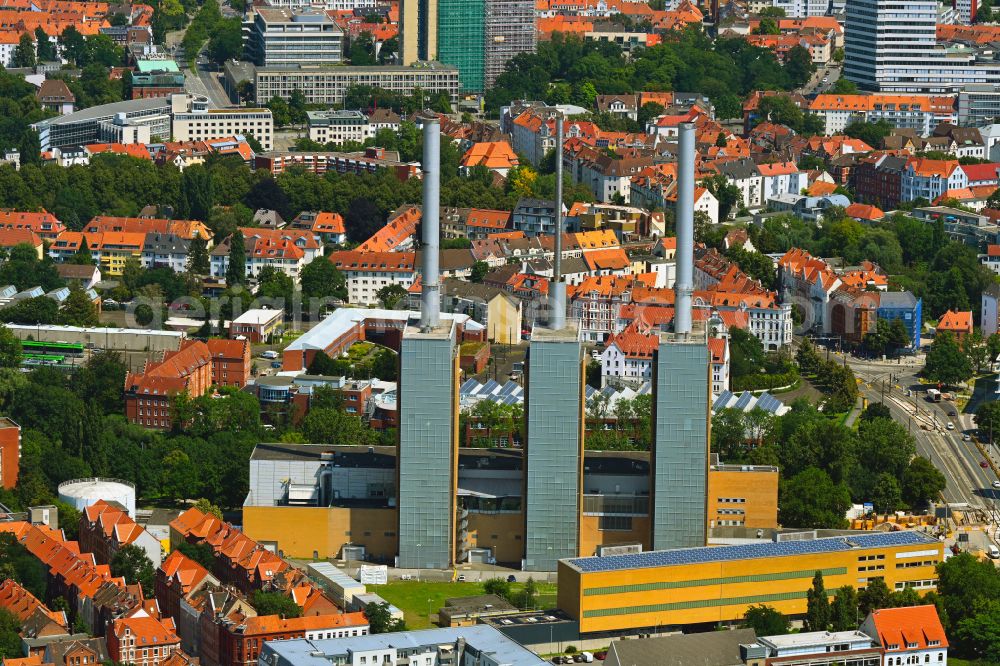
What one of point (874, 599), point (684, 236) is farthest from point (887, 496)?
point (684, 236)

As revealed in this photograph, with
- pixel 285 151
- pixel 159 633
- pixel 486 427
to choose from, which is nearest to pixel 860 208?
pixel 285 151

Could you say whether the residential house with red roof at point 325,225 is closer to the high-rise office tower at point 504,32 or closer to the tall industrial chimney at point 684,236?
the high-rise office tower at point 504,32

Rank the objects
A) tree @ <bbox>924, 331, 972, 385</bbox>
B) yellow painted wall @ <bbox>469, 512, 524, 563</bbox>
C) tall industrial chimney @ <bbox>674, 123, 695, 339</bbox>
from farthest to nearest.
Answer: tree @ <bbox>924, 331, 972, 385</bbox> < yellow painted wall @ <bbox>469, 512, 524, 563</bbox> < tall industrial chimney @ <bbox>674, 123, 695, 339</bbox>

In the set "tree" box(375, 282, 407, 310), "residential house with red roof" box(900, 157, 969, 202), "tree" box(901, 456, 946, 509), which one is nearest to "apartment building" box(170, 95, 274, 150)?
"tree" box(375, 282, 407, 310)

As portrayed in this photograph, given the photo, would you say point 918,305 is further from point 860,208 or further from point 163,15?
point 163,15

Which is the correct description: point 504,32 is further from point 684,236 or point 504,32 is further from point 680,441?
point 680,441

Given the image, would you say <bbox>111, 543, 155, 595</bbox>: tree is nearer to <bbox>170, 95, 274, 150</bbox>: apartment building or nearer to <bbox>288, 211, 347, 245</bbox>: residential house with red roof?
<bbox>288, 211, 347, 245</bbox>: residential house with red roof

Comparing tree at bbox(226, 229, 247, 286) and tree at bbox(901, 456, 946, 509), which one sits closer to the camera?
tree at bbox(901, 456, 946, 509)

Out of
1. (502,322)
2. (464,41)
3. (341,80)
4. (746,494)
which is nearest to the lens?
(746,494)
